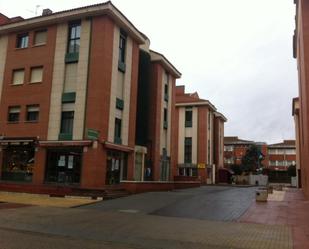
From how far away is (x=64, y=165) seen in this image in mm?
27016

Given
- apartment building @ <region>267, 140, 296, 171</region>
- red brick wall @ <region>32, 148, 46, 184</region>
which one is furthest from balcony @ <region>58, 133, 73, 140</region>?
apartment building @ <region>267, 140, 296, 171</region>

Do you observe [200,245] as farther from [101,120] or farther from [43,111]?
[43,111]

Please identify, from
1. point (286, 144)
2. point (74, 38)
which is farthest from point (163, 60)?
point (286, 144)

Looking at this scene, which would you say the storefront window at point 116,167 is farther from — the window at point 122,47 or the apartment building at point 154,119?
the window at point 122,47

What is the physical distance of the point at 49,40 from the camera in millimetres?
29328

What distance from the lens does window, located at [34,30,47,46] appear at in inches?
1179

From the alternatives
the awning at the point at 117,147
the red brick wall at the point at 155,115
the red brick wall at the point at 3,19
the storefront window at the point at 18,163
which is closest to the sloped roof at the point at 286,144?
the red brick wall at the point at 155,115

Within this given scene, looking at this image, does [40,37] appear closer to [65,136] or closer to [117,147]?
[65,136]

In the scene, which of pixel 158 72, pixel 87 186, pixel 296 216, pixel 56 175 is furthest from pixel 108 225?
pixel 158 72

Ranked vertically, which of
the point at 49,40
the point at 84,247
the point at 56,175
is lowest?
the point at 84,247

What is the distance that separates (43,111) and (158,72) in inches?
499

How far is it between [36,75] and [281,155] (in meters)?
83.1

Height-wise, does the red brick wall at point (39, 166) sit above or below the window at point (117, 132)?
below

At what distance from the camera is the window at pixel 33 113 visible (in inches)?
1131
